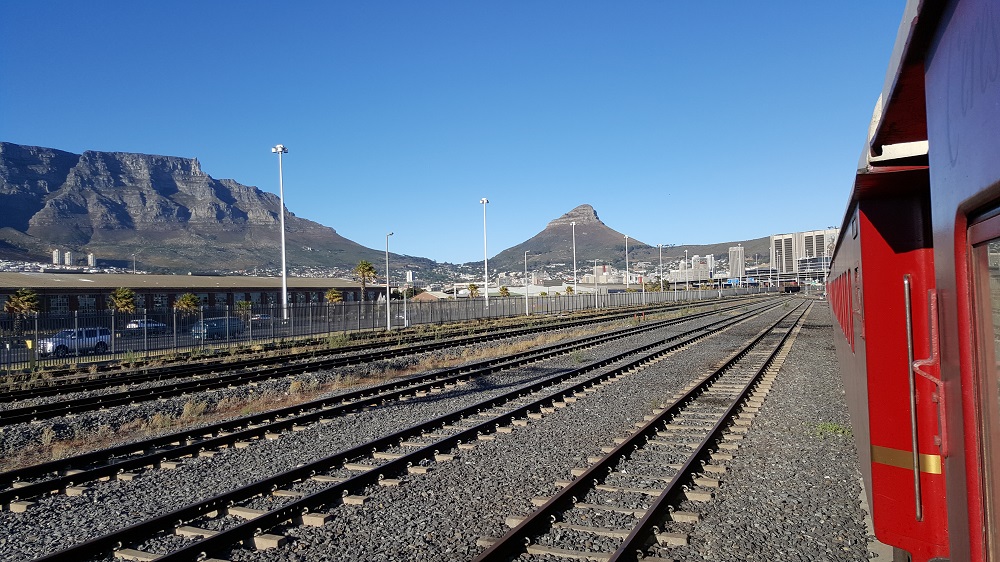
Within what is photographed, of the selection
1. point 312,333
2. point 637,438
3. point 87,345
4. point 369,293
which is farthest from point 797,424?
point 369,293

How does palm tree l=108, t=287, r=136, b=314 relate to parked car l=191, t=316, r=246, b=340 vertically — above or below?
above

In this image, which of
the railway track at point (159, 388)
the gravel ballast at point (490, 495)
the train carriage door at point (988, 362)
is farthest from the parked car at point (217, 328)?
the train carriage door at point (988, 362)

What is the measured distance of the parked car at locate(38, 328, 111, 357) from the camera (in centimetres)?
3034

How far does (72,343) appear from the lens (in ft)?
101

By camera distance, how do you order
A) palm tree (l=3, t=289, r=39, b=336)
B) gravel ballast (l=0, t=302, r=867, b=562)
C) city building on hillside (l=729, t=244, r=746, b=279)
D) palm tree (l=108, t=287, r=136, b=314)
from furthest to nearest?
city building on hillside (l=729, t=244, r=746, b=279)
palm tree (l=108, t=287, r=136, b=314)
palm tree (l=3, t=289, r=39, b=336)
gravel ballast (l=0, t=302, r=867, b=562)

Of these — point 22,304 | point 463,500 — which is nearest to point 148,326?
point 22,304

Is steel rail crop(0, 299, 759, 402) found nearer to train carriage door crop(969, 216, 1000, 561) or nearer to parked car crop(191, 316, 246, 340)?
parked car crop(191, 316, 246, 340)

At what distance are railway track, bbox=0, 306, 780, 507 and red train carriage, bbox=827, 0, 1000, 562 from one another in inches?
365

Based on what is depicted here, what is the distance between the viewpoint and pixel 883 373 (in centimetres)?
473

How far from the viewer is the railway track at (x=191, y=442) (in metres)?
9.32

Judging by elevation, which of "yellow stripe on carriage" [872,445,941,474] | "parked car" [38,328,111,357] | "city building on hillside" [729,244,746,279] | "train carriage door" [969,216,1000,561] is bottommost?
"parked car" [38,328,111,357]

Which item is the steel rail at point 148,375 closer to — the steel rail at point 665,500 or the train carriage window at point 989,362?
the steel rail at point 665,500

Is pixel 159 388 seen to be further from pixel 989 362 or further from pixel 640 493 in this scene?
pixel 989 362

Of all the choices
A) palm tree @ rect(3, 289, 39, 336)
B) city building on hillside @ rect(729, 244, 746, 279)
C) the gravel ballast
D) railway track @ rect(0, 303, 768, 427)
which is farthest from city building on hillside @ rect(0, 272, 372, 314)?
city building on hillside @ rect(729, 244, 746, 279)
